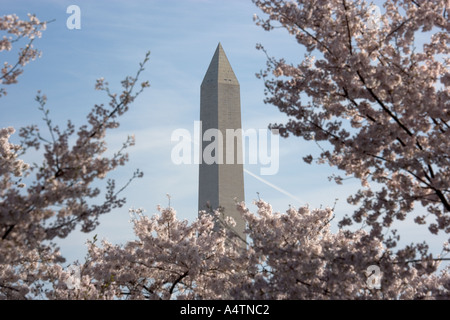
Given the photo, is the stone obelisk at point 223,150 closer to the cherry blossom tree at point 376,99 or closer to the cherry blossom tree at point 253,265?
the cherry blossom tree at point 253,265

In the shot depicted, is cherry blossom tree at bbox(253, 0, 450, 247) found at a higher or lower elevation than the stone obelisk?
lower

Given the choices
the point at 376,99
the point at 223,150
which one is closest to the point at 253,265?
the point at 376,99

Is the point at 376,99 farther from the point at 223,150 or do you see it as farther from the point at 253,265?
the point at 223,150

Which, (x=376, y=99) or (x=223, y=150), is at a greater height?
(x=223, y=150)

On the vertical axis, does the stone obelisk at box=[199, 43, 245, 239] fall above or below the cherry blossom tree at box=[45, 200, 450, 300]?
above

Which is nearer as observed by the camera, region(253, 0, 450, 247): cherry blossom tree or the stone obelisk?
region(253, 0, 450, 247): cherry blossom tree

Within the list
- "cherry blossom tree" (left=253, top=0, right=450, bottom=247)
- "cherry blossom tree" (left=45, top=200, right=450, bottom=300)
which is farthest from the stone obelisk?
"cherry blossom tree" (left=253, top=0, right=450, bottom=247)

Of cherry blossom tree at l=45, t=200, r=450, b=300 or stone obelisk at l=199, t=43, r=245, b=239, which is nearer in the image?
cherry blossom tree at l=45, t=200, r=450, b=300

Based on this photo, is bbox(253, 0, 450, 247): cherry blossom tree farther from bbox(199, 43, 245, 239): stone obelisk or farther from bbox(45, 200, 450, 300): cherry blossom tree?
bbox(199, 43, 245, 239): stone obelisk

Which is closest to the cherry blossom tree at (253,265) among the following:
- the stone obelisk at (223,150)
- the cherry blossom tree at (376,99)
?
the cherry blossom tree at (376,99)
